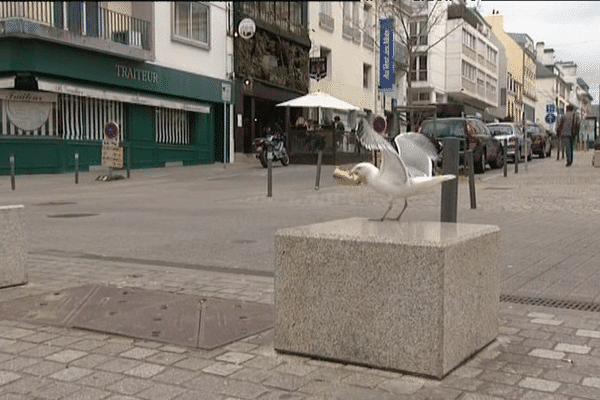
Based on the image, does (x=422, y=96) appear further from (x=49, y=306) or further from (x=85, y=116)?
(x=49, y=306)

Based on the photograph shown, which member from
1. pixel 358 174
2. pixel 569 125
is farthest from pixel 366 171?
pixel 569 125

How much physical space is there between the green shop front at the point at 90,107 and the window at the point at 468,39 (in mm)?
37813

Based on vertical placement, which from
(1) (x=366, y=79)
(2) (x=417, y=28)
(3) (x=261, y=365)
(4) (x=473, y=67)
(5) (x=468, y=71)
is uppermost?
(4) (x=473, y=67)

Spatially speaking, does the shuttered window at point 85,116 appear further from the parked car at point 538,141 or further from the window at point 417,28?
the parked car at point 538,141

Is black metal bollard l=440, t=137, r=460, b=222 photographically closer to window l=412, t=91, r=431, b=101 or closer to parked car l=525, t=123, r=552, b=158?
parked car l=525, t=123, r=552, b=158

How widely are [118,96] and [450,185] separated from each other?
19275 millimetres

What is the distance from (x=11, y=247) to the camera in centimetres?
556

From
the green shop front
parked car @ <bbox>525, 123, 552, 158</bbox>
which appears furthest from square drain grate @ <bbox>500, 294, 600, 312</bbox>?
parked car @ <bbox>525, 123, 552, 158</bbox>

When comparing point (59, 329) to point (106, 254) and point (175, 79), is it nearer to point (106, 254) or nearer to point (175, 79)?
point (106, 254)

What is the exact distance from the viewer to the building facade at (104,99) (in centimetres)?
1978

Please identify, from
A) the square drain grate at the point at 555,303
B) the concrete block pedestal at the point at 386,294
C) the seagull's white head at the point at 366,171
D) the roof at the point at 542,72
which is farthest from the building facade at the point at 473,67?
the concrete block pedestal at the point at 386,294

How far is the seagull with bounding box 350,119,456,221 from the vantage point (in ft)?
11.8

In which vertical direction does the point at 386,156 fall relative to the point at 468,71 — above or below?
below

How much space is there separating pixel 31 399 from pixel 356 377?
149 centimetres
